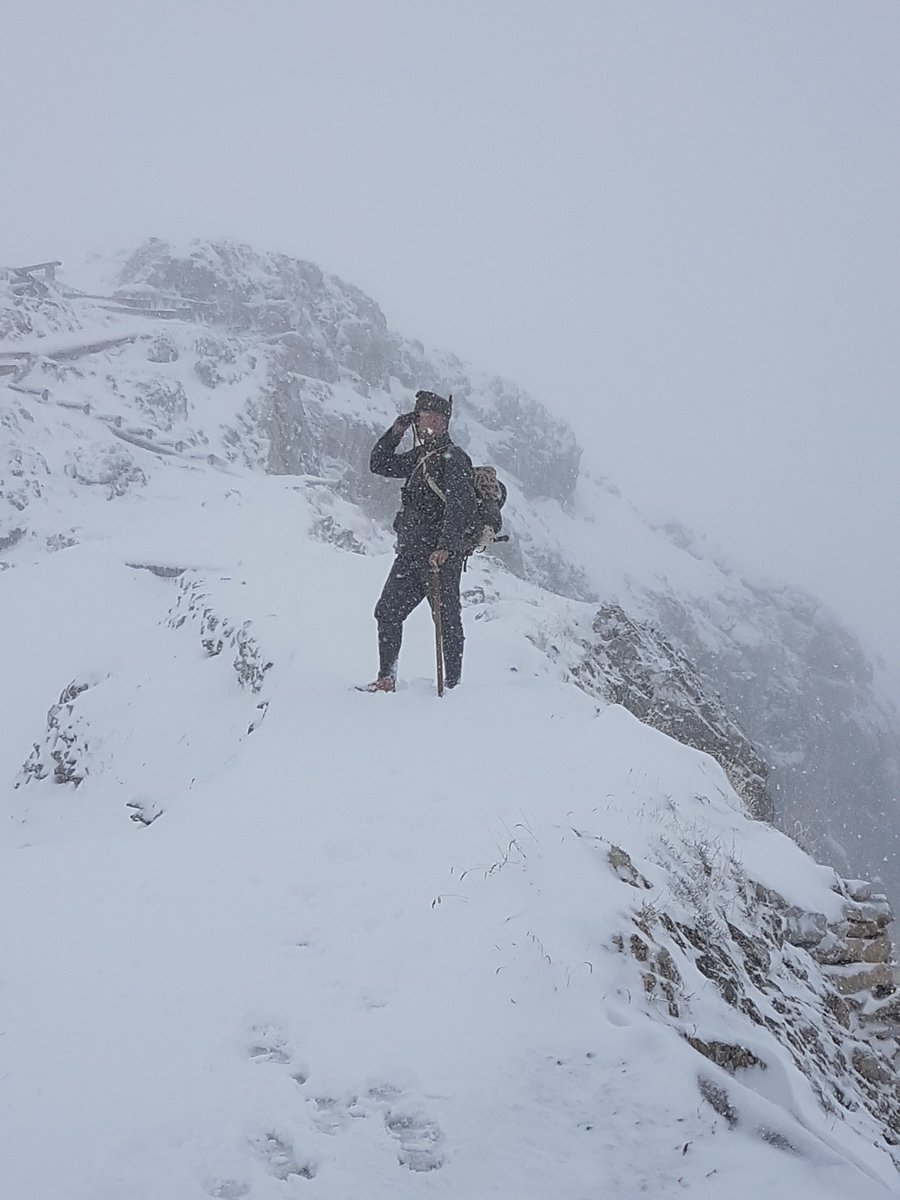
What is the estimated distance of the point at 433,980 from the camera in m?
2.72

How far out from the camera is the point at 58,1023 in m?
2.64

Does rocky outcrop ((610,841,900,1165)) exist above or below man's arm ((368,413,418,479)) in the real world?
below

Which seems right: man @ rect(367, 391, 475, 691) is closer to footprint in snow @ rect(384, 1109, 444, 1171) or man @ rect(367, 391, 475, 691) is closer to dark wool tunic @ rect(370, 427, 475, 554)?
dark wool tunic @ rect(370, 427, 475, 554)

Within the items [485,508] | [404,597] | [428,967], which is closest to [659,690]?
[485,508]

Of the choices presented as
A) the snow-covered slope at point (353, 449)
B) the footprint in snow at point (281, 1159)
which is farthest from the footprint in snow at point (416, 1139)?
the snow-covered slope at point (353, 449)

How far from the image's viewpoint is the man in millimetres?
6422

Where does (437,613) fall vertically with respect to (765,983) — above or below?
below

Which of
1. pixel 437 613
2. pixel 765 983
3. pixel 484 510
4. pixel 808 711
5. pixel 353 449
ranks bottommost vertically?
pixel 808 711

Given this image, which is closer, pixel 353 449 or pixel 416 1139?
pixel 416 1139

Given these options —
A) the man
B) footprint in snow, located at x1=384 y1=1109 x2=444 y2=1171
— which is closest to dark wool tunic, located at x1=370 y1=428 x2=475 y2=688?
the man

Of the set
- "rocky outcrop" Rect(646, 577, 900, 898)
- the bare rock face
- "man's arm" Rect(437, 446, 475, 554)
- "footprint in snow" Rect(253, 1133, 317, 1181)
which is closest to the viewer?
"footprint in snow" Rect(253, 1133, 317, 1181)

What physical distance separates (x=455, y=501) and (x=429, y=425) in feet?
2.36

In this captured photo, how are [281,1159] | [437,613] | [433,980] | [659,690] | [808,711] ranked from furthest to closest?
1. [808,711]
2. [659,690]
3. [437,613]
4. [433,980]
5. [281,1159]

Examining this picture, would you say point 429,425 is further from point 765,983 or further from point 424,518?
point 765,983
